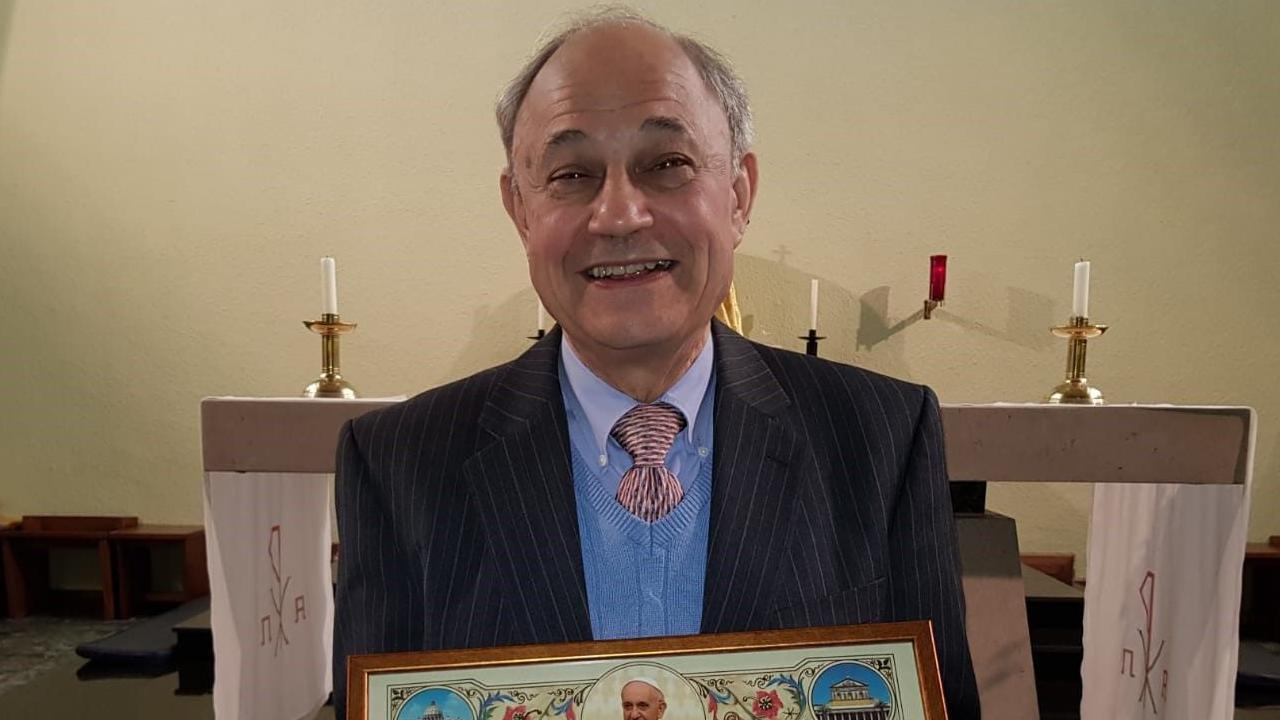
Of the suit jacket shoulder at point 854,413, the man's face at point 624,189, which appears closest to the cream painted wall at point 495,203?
the suit jacket shoulder at point 854,413

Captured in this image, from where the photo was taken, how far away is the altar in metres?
2.18

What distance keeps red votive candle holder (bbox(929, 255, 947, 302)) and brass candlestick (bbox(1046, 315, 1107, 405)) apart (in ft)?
3.65

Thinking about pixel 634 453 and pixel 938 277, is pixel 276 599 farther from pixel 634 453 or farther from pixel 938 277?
pixel 938 277

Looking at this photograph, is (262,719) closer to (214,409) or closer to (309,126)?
(214,409)

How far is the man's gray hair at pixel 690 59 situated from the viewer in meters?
1.16

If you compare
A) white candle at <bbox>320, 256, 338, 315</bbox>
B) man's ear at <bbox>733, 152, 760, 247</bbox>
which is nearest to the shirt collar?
man's ear at <bbox>733, 152, 760, 247</bbox>

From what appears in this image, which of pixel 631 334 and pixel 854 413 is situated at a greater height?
pixel 631 334

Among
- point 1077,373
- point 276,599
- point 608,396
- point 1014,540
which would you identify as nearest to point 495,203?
point 276,599

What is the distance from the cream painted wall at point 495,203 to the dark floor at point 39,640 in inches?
25.2

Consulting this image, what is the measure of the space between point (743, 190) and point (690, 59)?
23 centimetres

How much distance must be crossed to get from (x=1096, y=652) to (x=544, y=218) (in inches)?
97.2

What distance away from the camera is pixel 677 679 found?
0.92 meters

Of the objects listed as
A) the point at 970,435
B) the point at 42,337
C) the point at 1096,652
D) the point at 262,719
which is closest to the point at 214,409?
the point at 262,719

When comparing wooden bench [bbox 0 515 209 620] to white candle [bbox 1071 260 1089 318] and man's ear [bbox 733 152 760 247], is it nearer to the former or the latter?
man's ear [bbox 733 152 760 247]
